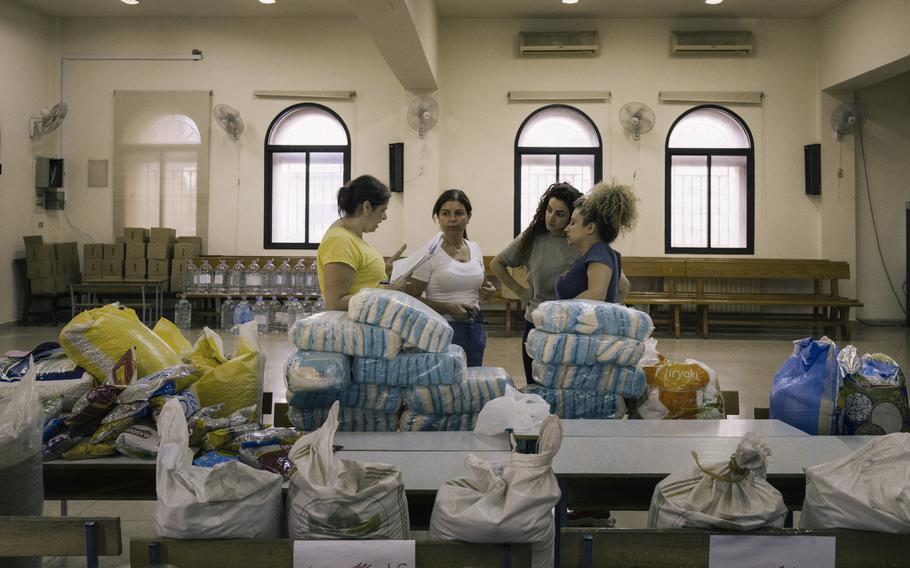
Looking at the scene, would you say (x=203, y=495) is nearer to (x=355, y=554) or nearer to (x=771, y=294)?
(x=355, y=554)

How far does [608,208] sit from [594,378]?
2.28 ft

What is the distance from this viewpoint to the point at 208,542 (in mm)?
1293

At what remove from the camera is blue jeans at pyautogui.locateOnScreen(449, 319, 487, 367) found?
125 inches

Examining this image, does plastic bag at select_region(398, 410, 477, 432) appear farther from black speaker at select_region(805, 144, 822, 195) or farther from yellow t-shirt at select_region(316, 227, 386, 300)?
black speaker at select_region(805, 144, 822, 195)

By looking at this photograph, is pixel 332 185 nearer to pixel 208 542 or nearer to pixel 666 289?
pixel 666 289

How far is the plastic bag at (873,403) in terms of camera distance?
214 cm

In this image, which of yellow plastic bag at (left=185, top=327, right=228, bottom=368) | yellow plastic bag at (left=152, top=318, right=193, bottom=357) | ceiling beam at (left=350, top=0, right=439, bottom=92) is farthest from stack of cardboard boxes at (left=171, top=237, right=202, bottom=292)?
yellow plastic bag at (left=185, top=327, right=228, bottom=368)

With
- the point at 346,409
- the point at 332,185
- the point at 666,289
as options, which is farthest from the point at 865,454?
the point at 332,185

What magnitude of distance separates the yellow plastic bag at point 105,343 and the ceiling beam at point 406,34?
4738 millimetres

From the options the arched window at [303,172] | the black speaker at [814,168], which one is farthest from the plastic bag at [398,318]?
the black speaker at [814,168]

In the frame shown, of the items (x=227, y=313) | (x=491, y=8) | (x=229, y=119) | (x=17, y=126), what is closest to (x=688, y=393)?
(x=227, y=313)

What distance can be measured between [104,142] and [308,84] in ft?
9.94

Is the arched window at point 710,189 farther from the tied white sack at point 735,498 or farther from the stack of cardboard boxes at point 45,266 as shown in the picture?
the tied white sack at point 735,498

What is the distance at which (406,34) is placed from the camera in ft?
24.1
